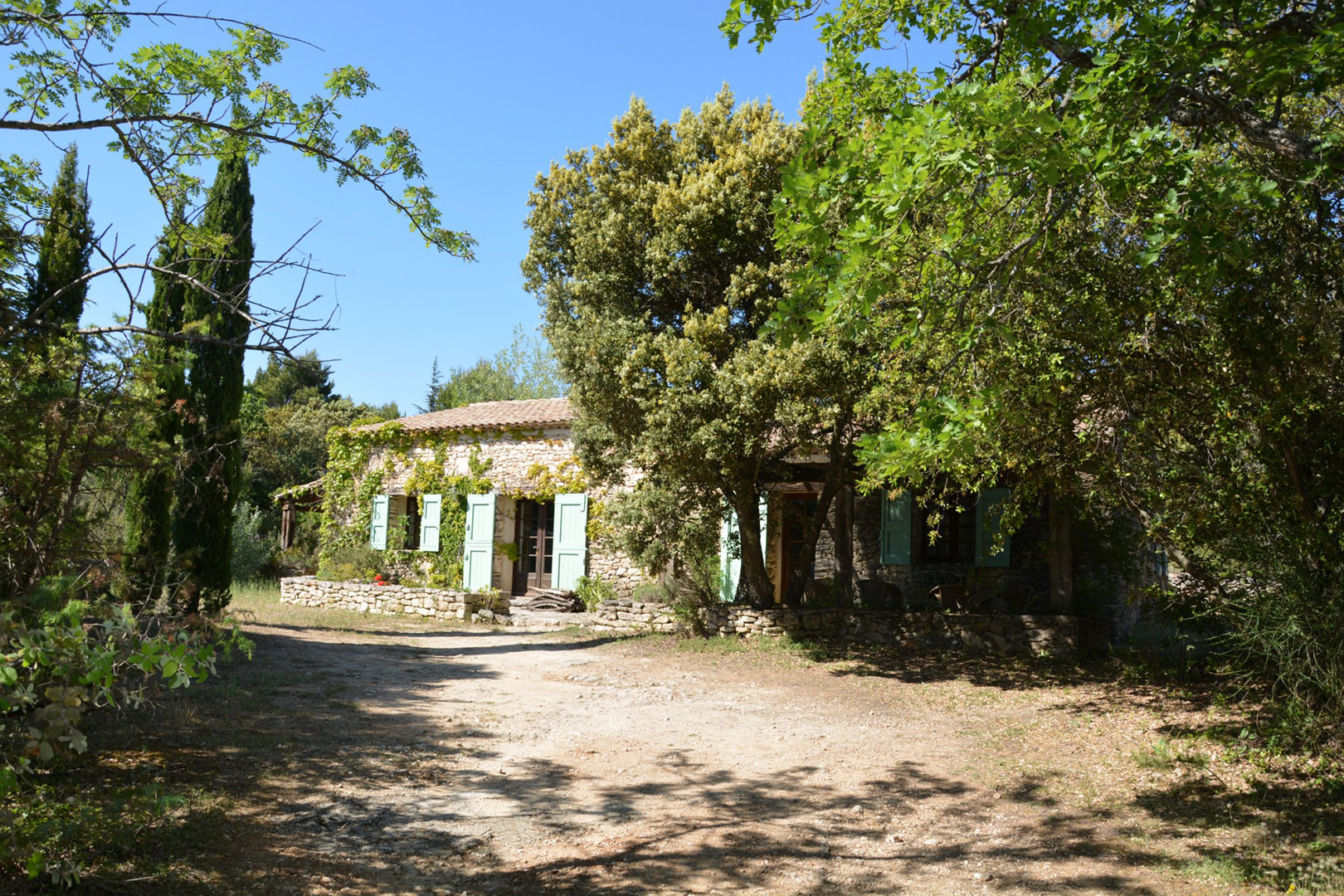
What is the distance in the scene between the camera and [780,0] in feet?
18.1

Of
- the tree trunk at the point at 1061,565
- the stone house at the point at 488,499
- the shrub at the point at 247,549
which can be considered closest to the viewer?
the tree trunk at the point at 1061,565

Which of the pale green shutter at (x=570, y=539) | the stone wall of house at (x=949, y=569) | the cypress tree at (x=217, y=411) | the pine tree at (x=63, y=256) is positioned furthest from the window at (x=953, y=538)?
the pine tree at (x=63, y=256)

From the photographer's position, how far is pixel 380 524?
A: 17.6m

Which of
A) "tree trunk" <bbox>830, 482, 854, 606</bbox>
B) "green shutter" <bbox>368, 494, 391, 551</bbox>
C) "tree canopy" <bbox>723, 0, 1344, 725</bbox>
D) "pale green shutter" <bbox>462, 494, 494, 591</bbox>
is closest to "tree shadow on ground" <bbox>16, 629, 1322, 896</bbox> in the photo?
"tree canopy" <bbox>723, 0, 1344, 725</bbox>

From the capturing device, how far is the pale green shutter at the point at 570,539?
1552 centimetres

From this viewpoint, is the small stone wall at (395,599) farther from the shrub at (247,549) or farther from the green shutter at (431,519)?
the shrub at (247,549)

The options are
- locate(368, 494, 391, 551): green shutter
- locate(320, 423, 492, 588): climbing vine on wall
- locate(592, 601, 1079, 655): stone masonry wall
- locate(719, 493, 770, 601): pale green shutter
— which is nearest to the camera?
locate(592, 601, 1079, 655): stone masonry wall

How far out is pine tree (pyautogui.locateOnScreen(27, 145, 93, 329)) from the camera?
4.65 metres

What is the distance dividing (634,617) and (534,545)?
4.16m

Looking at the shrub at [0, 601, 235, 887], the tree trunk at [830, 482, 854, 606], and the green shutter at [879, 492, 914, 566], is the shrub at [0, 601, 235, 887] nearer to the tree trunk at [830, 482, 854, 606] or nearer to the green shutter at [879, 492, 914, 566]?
the tree trunk at [830, 482, 854, 606]

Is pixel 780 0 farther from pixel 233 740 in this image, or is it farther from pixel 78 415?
pixel 233 740

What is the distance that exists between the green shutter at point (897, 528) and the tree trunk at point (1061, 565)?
2111 mm

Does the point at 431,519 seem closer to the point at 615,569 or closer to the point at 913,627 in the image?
the point at 615,569

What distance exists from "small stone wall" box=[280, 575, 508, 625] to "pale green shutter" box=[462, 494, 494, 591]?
0.99 metres
